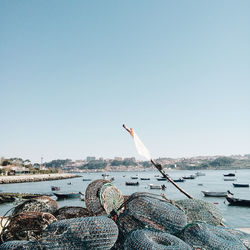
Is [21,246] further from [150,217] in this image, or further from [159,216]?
[159,216]

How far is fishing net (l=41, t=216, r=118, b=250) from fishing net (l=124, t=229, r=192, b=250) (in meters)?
0.27

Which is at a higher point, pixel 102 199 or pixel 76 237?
pixel 102 199

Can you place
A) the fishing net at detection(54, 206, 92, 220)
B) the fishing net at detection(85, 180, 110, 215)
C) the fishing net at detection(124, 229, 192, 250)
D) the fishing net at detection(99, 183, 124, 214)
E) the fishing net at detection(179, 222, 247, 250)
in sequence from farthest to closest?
the fishing net at detection(85, 180, 110, 215) < the fishing net at detection(99, 183, 124, 214) < the fishing net at detection(54, 206, 92, 220) < the fishing net at detection(179, 222, 247, 250) < the fishing net at detection(124, 229, 192, 250)

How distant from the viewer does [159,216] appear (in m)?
3.77

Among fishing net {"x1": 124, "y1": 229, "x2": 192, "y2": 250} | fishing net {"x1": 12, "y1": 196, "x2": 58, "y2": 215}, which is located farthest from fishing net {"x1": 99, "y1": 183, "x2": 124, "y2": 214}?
fishing net {"x1": 124, "y1": 229, "x2": 192, "y2": 250}

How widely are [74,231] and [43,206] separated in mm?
2540

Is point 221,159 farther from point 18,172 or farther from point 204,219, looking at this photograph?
point 204,219

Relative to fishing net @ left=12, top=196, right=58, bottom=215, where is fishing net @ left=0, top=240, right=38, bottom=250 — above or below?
below

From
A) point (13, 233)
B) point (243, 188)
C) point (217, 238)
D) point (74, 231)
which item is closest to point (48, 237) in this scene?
point (74, 231)

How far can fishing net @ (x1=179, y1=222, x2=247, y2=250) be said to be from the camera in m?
3.41

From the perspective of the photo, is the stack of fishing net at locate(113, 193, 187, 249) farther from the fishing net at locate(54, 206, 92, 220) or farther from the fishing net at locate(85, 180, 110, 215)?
the fishing net at locate(85, 180, 110, 215)

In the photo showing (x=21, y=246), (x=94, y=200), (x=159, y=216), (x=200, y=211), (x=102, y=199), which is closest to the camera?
(x=21, y=246)

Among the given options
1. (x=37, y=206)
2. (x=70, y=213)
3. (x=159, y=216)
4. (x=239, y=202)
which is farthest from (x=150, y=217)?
(x=239, y=202)

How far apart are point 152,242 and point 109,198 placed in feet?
8.28
